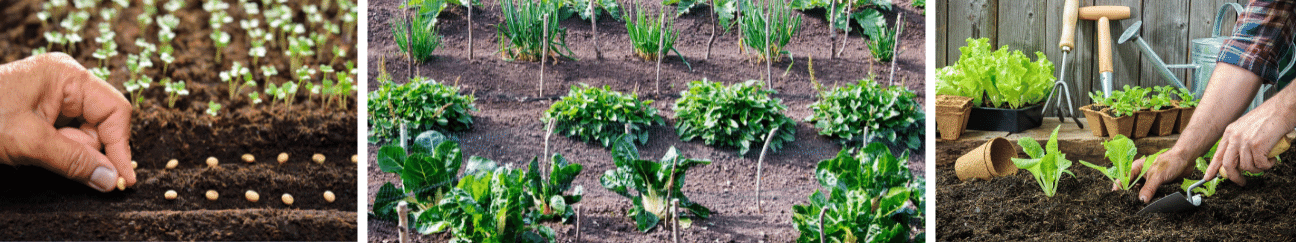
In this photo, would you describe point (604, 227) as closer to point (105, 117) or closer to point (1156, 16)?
point (105, 117)

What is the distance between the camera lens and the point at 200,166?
196 cm

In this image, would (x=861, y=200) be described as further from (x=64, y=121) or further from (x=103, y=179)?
(x=64, y=121)

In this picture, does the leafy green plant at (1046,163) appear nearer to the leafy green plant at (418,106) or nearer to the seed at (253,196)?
the leafy green plant at (418,106)

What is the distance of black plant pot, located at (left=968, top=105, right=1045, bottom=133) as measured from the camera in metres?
2.01

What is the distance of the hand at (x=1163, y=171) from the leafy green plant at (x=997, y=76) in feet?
1.02

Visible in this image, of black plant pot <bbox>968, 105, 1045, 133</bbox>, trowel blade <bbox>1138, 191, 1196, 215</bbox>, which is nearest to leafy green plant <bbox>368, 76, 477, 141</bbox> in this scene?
black plant pot <bbox>968, 105, 1045, 133</bbox>

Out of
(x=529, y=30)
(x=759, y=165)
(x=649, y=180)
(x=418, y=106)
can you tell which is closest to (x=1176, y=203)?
(x=759, y=165)

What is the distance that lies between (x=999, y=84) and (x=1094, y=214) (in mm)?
392

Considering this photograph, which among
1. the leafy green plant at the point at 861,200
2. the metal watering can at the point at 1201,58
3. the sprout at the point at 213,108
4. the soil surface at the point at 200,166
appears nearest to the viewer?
the leafy green plant at the point at 861,200

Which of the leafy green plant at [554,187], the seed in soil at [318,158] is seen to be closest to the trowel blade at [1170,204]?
the leafy green plant at [554,187]

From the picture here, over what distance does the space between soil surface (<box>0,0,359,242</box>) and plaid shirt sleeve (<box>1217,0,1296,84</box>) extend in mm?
2108

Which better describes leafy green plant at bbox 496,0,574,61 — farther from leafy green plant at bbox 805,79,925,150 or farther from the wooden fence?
the wooden fence

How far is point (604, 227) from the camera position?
6.00 ft

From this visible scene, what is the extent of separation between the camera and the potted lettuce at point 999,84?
1978mm
